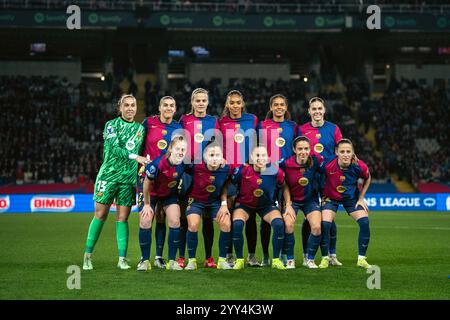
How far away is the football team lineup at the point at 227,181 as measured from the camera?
9203 millimetres

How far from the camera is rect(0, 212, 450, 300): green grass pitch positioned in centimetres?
720

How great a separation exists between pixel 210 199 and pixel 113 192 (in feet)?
3.95

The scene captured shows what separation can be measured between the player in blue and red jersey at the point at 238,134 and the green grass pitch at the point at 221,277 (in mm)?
697

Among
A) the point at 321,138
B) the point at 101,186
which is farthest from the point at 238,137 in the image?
the point at 101,186

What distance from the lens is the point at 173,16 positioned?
3219cm

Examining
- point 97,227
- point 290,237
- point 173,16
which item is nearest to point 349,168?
point 290,237

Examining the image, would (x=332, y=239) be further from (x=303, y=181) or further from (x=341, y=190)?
(x=303, y=181)

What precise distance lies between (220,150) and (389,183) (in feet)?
61.3

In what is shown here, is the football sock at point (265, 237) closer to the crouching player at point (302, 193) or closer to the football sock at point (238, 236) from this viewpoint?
the crouching player at point (302, 193)

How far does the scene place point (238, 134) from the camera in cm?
973

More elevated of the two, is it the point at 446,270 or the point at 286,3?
the point at 286,3

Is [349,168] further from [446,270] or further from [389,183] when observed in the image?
[389,183]

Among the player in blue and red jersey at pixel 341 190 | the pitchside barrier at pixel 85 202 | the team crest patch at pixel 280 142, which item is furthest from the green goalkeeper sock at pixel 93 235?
the pitchside barrier at pixel 85 202

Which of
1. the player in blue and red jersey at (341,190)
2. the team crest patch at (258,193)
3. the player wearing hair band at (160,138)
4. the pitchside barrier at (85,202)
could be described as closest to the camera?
the team crest patch at (258,193)
